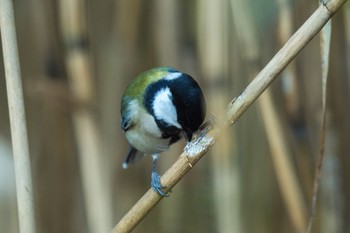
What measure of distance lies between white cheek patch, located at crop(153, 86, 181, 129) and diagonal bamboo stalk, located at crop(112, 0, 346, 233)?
0.24 metres

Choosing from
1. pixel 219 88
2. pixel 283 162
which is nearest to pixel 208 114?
pixel 219 88

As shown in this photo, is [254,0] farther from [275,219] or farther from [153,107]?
[275,219]

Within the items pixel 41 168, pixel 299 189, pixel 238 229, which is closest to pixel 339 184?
pixel 299 189

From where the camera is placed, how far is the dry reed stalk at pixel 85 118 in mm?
1174

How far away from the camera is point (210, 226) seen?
1.70 metres

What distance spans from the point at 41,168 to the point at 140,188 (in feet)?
0.99

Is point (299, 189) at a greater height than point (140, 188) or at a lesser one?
greater

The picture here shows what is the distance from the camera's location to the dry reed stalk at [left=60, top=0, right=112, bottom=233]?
1174 mm

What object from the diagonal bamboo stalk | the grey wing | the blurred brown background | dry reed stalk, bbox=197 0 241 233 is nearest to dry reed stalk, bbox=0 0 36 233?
the diagonal bamboo stalk

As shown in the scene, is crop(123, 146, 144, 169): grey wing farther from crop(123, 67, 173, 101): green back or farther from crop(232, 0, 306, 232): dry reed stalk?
crop(232, 0, 306, 232): dry reed stalk

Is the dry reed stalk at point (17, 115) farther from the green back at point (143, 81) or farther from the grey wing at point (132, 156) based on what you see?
the grey wing at point (132, 156)

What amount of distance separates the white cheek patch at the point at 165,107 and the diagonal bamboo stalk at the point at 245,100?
9.3 inches

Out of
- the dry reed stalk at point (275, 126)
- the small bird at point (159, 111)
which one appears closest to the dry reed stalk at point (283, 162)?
the dry reed stalk at point (275, 126)

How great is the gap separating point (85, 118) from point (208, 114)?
254 millimetres
